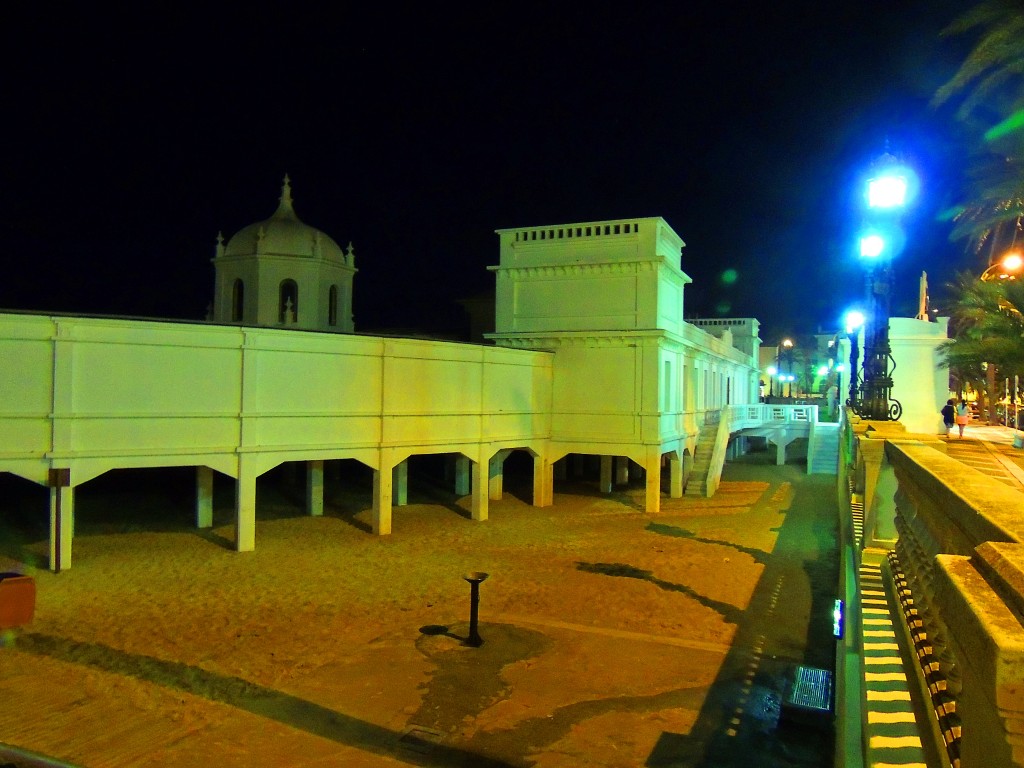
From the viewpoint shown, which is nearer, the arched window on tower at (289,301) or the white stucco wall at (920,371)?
the white stucco wall at (920,371)

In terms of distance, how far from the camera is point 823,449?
36469 mm

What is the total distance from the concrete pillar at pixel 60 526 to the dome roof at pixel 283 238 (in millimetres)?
14534

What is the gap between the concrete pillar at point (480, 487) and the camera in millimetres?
23058

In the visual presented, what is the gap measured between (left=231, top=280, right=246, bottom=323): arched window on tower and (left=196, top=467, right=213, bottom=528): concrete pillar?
32.9 ft

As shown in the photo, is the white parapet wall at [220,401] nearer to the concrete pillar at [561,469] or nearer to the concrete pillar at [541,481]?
the concrete pillar at [541,481]

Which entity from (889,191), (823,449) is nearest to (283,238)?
(889,191)

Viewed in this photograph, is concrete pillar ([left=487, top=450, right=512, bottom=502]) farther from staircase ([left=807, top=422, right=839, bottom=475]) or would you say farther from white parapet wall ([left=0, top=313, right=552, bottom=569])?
staircase ([left=807, top=422, right=839, bottom=475])

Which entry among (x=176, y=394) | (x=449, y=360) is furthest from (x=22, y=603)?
(x=449, y=360)

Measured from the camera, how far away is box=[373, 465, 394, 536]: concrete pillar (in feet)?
66.0

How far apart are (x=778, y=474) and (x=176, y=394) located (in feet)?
91.2

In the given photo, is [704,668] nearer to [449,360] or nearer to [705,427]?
[449,360]

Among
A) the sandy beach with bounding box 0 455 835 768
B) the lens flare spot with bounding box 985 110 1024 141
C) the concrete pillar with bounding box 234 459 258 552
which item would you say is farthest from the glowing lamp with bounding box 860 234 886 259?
the concrete pillar with bounding box 234 459 258 552

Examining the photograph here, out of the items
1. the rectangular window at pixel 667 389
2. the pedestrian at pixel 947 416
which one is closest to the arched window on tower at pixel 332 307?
the rectangular window at pixel 667 389

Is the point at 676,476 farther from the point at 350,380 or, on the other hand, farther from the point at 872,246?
the point at 872,246
